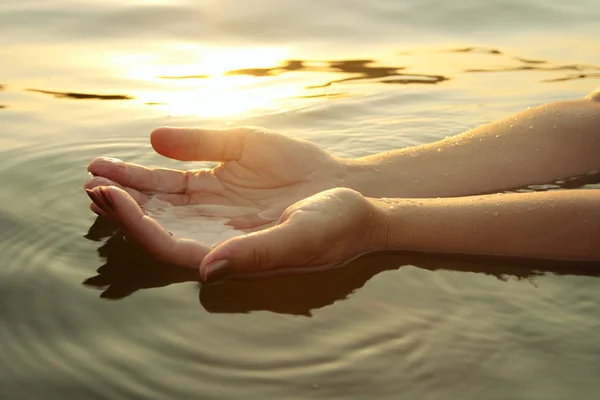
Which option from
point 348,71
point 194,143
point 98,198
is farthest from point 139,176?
point 348,71

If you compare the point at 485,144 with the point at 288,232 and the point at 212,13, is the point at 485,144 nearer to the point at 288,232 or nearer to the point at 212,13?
the point at 288,232

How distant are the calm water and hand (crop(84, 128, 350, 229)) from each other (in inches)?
9.1

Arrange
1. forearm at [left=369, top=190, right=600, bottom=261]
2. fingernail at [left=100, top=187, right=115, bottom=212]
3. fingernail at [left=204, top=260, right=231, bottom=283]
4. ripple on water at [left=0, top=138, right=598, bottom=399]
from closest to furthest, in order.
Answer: ripple on water at [left=0, top=138, right=598, bottom=399] < fingernail at [left=204, top=260, right=231, bottom=283] < fingernail at [left=100, top=187, right=115, bottom=212] < forearm at [left=369, top=190, right=600, bottom=261]

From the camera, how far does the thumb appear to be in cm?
182

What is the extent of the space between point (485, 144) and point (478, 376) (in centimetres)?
141

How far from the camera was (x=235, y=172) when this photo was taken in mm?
2510

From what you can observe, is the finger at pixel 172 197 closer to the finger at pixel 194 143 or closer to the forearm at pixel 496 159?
the finger at pixel 194 143

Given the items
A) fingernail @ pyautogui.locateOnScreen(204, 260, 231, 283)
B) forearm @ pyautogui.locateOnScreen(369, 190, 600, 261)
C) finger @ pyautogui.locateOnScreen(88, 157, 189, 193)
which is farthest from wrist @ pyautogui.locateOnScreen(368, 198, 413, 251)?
finger @ pyautogui.locateOnScreen(88, 157, 189, 193)

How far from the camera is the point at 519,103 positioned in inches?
161

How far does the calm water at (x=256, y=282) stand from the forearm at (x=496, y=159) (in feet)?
1.70

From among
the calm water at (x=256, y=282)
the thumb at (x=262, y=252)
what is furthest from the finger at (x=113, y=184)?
the thumb at (x=262, y=252)

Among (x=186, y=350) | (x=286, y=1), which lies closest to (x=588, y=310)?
(x=186, y=350)

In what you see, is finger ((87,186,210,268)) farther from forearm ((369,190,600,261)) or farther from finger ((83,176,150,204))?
forearm ((369,190,600,261))

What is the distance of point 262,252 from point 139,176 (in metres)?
0.71
